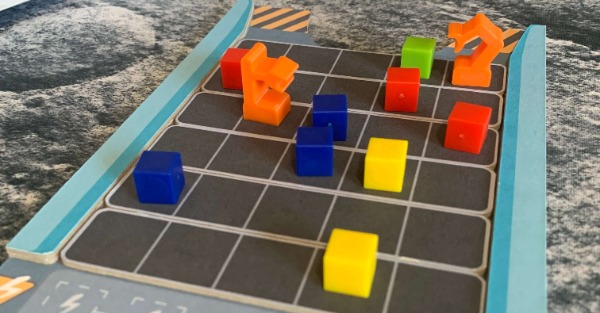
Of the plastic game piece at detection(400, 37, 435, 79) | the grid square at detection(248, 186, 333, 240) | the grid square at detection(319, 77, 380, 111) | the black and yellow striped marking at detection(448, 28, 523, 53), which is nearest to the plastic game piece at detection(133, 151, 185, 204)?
the grid square at detection(248, 186, 333, 240)

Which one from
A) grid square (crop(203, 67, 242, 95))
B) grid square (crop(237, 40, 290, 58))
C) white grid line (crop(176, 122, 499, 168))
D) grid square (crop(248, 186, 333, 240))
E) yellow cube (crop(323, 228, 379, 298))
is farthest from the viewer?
grid square (crop(237, 40, 290, 58))

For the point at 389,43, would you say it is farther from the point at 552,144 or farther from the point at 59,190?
the point at 59,190

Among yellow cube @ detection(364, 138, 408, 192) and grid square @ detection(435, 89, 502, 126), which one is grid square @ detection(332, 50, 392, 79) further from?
yellow cube @ detection(364, 138, 408, 192)

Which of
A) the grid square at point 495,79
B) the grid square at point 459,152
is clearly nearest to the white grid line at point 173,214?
the grid square at point 459,152

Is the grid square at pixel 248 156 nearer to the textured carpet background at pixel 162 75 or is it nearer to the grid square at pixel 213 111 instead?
the grid square at pixel 213 111

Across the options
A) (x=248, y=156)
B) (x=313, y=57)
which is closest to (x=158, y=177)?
(x=248, y=156)
